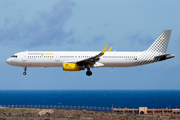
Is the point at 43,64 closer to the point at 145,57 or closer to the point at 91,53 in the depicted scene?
the point at 91,53

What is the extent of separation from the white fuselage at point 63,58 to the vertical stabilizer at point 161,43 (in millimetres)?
4788

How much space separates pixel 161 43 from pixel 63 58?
20768mm

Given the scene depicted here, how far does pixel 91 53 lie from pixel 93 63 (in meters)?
2.76

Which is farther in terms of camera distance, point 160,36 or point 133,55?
point 160,36

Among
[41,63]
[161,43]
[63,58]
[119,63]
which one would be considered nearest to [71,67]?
[63,58]

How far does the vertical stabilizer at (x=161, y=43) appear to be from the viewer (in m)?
54.1

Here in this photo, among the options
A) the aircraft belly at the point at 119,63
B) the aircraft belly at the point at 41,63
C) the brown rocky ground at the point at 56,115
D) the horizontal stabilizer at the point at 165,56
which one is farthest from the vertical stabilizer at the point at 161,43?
the brown rocky ground at the point at 56,115

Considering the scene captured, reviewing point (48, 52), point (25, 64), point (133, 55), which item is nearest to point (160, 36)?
Answer: point (133, 55)

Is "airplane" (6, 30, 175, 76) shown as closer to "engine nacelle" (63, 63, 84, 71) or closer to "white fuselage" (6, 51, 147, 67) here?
"white fuselage" (6, 51, 147, 67)

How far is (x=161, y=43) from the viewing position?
54.7 metres

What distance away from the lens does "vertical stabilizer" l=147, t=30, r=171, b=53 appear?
178 ft

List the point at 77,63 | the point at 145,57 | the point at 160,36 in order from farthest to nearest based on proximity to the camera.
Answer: the point at 160,36
the point at 145,57
the point at 77,63

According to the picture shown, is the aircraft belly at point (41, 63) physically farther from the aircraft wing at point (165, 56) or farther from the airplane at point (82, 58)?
the aircraft wing at point (165, 56)

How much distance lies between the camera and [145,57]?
51875 mm
